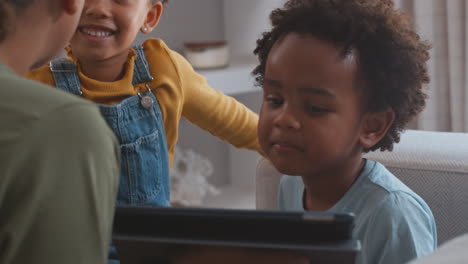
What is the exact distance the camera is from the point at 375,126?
3.75ft

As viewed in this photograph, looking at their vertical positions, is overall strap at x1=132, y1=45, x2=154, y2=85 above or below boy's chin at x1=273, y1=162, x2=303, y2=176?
above

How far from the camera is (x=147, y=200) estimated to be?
1.32 m

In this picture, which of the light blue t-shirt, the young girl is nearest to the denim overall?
the young girl

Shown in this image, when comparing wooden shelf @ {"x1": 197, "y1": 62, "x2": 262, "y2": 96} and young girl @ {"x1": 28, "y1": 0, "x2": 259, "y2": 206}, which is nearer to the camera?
young girl @ {"x1": 28, "y1": 0, "x2": 259, "y2": 206}

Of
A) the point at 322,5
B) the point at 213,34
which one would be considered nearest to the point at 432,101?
the point at 213,34

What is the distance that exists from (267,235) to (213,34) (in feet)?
6.83

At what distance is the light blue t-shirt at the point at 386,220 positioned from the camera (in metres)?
1.03

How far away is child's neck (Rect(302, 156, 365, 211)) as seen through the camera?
1.16m

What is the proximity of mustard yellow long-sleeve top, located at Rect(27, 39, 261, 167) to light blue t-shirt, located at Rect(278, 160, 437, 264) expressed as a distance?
0.39m

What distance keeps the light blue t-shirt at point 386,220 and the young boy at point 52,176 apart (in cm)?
55

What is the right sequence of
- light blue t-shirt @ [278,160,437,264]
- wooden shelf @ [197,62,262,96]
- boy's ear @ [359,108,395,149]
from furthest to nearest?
wooden shelf @ [197,62,262,96], boy's ear @ [359,108,395,149], light blue t-shirt @ [278,160,437,264]

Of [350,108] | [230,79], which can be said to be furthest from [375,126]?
[230,79]

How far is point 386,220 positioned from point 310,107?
0.72 feet

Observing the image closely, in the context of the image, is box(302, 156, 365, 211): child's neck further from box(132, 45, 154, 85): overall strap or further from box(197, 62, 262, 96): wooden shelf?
box(197, 62, 262, 96): wooden shelf
